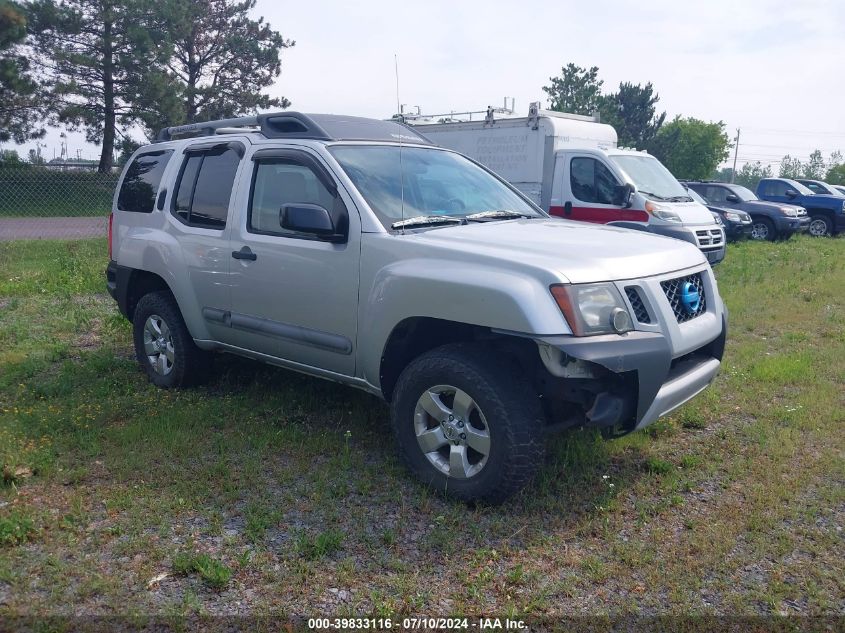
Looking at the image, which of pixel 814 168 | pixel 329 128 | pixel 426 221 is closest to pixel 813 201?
pixel 329 128

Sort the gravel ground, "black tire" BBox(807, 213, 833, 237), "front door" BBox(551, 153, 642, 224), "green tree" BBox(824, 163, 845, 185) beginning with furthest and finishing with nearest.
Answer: "green tree" BBox(824, 163, 845, 185), "black tire" BBox(807, 213, 833, 237), the gravel ground, "front door" BBox(551, 153, 642, 224)

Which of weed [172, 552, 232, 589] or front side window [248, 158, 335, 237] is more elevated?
front side window [248, 158, 335, 237]

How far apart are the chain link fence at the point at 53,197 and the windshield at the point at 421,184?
15290mm

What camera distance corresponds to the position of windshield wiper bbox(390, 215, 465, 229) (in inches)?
174

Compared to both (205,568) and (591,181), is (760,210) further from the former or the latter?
(205,568)

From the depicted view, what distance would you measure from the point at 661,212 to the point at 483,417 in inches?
324

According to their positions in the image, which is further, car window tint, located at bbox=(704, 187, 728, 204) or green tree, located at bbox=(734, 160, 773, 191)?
green tree, located at bbox=(734, 160, 773, 191)

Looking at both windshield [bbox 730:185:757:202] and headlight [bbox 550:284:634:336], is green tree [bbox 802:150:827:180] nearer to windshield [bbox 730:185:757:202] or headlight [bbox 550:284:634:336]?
windshield [bbox 730:185:757:202]

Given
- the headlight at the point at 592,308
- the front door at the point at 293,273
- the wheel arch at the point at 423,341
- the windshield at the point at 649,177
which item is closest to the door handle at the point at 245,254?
the front door at the point at 293,273

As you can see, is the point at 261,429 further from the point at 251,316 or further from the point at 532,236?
the point at 532,236

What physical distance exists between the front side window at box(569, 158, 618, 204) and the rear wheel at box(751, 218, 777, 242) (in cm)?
948

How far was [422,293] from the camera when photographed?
402 centimetres

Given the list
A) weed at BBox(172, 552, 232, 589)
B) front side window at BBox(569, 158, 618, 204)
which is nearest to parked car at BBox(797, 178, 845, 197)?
front side window at BBox(569, 158, 618, 204)

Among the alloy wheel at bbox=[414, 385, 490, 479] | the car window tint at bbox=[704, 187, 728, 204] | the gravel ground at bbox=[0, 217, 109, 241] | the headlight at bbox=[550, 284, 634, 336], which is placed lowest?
the alloy wheel at bbox=[414, 385, 490, 479]
